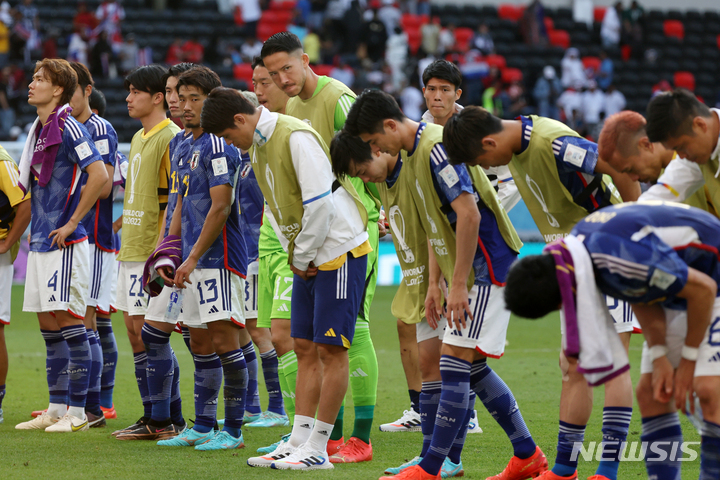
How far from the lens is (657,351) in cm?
300

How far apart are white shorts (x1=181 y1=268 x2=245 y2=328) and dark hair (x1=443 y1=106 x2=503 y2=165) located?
1.65 metres

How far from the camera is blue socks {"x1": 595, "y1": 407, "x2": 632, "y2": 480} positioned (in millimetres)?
3617

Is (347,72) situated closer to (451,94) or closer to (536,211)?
(451,94)

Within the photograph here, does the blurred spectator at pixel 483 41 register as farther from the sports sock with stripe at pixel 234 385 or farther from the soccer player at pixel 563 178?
the soccer player at pixel 563 178

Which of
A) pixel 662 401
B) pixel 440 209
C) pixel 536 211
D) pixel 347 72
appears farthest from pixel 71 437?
pixel 347 72

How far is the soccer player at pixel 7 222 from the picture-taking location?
18.0ft

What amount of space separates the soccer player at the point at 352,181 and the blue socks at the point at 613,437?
1.34 metres

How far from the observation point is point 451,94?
5.73 metres

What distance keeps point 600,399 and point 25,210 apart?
4362 millimetres

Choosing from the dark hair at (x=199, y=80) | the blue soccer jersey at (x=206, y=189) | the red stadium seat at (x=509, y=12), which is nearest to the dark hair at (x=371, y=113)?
the blue soccer jersey at (x=206, y=189)

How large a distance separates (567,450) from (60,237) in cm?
337

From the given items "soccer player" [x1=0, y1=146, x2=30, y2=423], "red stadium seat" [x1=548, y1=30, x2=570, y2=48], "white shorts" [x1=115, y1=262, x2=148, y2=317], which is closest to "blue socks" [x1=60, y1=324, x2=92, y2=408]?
"white shorts" [x1=115, y1=262, x2=148, y2=317]

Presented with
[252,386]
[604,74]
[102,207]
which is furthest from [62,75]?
[604,74]

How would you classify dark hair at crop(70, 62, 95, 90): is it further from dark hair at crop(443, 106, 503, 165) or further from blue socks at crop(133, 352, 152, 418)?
dark hair at crop(443, 106, 503, 165)
